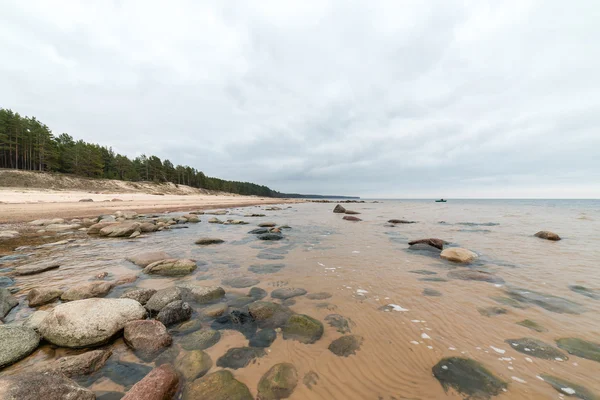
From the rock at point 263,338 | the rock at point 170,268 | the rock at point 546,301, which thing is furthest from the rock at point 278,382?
the rock at point 546,301

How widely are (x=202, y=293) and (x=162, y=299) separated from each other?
797mm

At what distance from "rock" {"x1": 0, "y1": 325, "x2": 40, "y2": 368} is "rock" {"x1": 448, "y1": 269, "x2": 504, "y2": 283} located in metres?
9.15

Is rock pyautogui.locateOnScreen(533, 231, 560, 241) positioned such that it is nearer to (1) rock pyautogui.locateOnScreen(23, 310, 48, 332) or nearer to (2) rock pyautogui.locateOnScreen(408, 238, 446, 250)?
(2) rock pyautogui.locateOnScreen(408, 238, 446, 250)

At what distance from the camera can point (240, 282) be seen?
20.1 feet

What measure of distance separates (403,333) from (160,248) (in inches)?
388

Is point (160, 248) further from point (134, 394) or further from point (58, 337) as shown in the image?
point (134, 394)

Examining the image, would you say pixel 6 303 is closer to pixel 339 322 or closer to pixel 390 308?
pixel 339 322

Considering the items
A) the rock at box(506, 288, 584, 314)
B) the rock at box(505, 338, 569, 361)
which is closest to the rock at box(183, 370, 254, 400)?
the rock at box(505, 338, 569, 361)

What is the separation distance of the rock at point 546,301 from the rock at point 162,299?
788cm

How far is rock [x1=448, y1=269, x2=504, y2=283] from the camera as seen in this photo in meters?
6.36

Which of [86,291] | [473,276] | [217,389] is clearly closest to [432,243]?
[473,276]

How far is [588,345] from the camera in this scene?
3525 millimetres

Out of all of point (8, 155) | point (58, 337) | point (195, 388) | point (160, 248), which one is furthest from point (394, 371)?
point (8, 155)

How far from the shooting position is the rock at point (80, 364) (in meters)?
2.83
